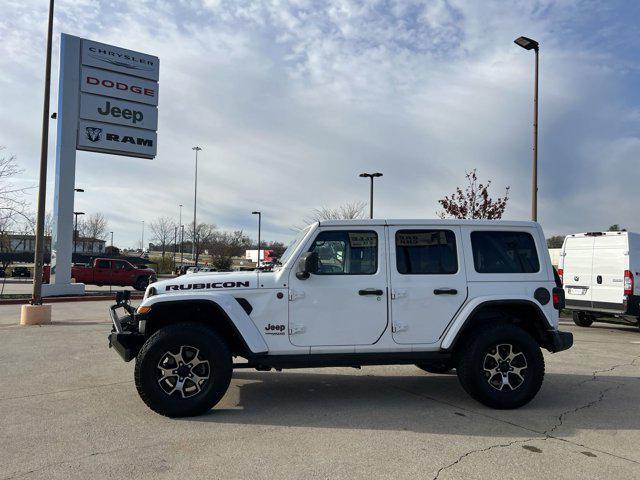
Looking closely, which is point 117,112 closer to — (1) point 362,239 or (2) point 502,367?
(1) point 362,239

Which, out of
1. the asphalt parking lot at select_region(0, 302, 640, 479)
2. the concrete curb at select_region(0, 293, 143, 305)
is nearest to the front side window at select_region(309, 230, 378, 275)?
the asphalt parking lot at select_region(0, 302, 640, 479)

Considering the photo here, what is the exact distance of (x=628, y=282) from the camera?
1157cm

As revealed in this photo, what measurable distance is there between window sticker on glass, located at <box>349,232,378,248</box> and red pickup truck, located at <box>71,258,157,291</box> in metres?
23.5

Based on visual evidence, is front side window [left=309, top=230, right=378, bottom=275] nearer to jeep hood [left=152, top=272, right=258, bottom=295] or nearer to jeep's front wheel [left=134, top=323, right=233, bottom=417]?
jeep hood [left=152, top=272, right=258, bottom=295]

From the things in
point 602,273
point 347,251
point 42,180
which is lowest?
point 602,273

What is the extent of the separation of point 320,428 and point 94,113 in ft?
60.6

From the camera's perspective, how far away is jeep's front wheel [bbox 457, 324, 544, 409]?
17.7 feet

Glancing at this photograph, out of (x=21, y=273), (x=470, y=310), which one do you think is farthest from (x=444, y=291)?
(x=21, y=273)

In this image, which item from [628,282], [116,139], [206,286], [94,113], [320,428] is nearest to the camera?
[320,428]

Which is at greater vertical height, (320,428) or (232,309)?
(232,309)

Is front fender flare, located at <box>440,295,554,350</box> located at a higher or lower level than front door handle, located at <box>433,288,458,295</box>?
lower

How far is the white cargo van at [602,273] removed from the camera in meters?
11.7

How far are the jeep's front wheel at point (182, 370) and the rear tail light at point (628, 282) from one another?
1014cm

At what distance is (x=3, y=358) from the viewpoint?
25.5ft
